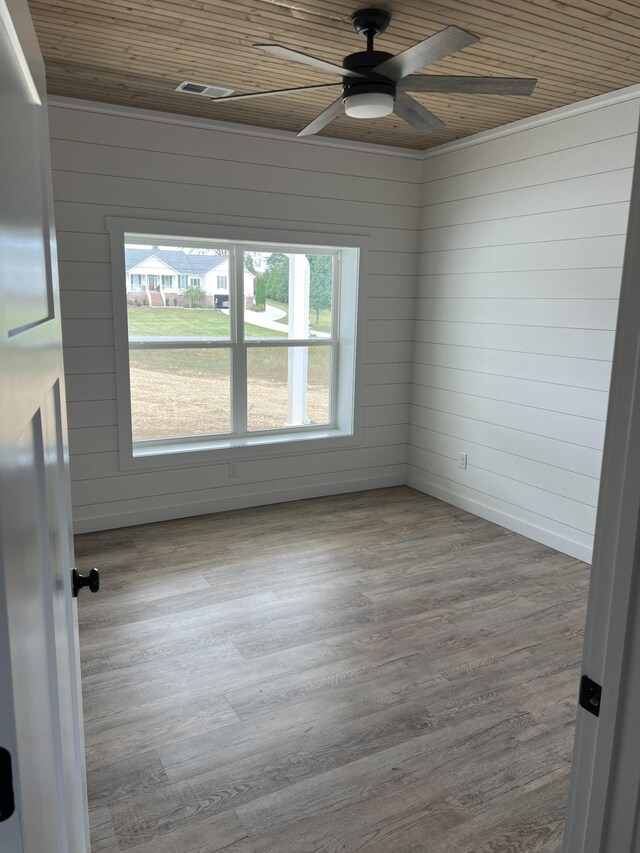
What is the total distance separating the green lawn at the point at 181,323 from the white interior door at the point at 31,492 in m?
3.11

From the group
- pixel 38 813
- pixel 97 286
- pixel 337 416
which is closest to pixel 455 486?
pixel 337 416

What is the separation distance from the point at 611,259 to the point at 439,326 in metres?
1.59

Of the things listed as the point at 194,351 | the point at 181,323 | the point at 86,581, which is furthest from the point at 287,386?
the point at 86,581

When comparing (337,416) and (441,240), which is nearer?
(441,240)

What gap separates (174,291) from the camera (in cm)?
443

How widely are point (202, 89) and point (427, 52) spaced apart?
177 cm

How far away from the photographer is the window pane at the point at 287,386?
4.84 meters

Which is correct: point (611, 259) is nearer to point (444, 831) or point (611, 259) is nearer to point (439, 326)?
point (439, 326)

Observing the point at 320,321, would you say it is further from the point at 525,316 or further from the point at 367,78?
the point at 367,78

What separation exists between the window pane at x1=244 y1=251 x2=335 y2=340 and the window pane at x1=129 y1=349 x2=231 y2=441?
0.43m

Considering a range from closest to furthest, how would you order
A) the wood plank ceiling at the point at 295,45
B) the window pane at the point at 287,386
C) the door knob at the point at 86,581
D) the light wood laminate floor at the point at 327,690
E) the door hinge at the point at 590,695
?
the door hinge at the point at 590,695 < the door knob at the point at 86,581 < the light wood laminate floor at the point at 327,690 < the wood plank ceiling at the point at 295,45 < the window pane at the point at 287,386

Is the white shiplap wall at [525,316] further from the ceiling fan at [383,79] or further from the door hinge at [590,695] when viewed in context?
the door hinge at [590,695]

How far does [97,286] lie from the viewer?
157 inches

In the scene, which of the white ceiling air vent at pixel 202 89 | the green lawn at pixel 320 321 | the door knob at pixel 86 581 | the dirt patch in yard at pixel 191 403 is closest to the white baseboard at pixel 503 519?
the dirt patch in yard at pixel 191 403
